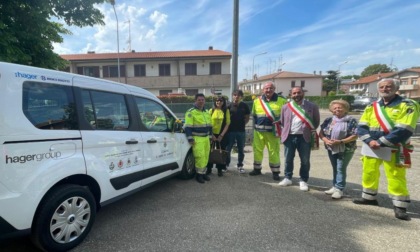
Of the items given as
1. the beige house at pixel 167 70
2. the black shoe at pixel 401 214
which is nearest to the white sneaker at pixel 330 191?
the black shoe at pixel 401 214

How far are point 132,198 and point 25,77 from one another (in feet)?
8.30

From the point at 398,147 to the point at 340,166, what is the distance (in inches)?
36.1

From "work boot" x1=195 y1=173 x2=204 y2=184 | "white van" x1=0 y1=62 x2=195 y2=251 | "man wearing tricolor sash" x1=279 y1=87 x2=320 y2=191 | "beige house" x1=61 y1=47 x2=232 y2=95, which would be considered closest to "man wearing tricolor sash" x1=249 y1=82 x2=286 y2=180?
"man wearing tricolor sash" x1=279 y1=87 x2=320 y2=191

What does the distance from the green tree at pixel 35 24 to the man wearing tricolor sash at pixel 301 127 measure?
18.0ft

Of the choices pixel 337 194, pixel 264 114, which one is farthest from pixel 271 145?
pixel 337 194

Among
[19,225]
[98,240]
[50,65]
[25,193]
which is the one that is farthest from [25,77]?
[50,65]

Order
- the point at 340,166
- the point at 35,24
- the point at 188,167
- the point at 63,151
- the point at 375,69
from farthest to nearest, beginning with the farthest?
the point at 375,69 → the point at 35,24 → the point at 188,167 → the point at 340,166 → the point at 63,151

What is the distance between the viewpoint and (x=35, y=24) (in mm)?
5559

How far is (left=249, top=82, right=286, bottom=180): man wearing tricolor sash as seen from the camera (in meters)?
5.01

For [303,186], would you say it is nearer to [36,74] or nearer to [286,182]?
[286,182]

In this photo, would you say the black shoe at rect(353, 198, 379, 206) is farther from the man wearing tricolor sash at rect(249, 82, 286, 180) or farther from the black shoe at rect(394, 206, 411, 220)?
the man wearing tricolor sash at rect(249, 82, 286, 180)

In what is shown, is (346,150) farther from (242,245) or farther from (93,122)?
(93,122)

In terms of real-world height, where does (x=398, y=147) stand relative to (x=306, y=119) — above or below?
below

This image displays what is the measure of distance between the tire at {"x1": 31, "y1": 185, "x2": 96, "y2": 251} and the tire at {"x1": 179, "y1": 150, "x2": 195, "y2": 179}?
228cm
